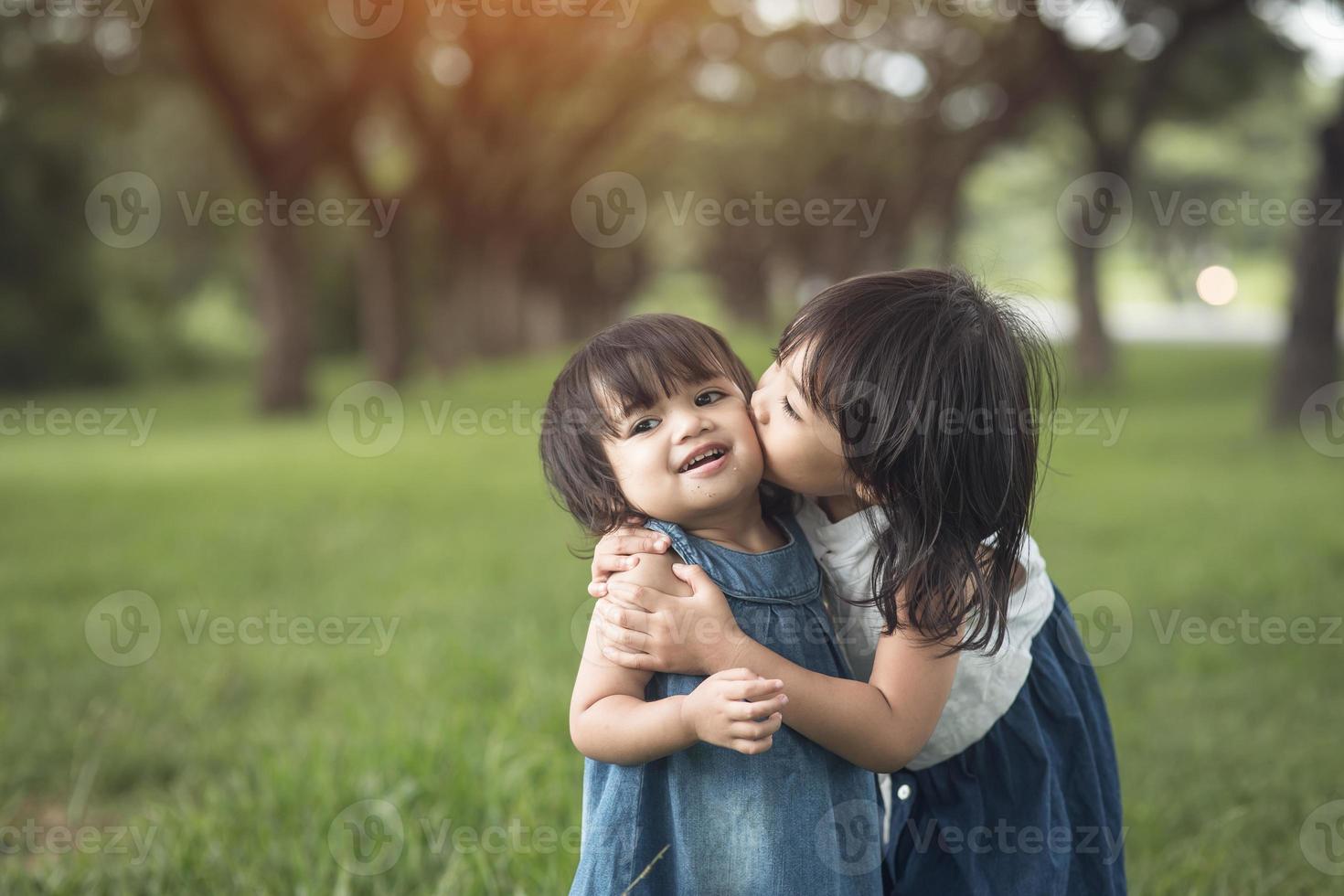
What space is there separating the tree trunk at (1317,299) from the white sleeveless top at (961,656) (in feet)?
28.2

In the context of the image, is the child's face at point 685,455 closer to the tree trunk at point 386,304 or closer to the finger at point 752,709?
the finger at point 752,709

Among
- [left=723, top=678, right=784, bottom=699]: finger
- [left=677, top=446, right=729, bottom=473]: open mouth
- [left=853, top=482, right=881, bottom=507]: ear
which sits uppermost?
[left=677, top=446, right=729, bottom=473]: open mouth

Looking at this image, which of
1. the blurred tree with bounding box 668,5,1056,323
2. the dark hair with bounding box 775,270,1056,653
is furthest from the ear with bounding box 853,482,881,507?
the blurred tree with bounding box 668,5,1056,323

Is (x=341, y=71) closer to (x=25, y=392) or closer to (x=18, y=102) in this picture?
(x=18, y=102)

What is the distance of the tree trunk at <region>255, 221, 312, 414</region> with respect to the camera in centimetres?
1512

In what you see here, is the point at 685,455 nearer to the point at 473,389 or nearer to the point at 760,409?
the point at 760,409

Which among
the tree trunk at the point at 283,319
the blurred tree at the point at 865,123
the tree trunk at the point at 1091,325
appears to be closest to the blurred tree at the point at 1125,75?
the tree trunk at the point at 1091,325

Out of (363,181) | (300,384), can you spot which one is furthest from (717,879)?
(363,181)

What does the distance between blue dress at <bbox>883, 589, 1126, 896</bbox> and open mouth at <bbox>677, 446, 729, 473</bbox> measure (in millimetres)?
732

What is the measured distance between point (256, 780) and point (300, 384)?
13411 millimetres

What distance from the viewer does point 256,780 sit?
10.1 feet

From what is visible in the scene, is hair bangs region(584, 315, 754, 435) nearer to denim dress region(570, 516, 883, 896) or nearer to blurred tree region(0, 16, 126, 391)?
denim dress region(570, 516, 883, 896)

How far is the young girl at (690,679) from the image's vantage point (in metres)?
1.63

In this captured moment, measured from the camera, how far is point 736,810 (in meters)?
1.64
